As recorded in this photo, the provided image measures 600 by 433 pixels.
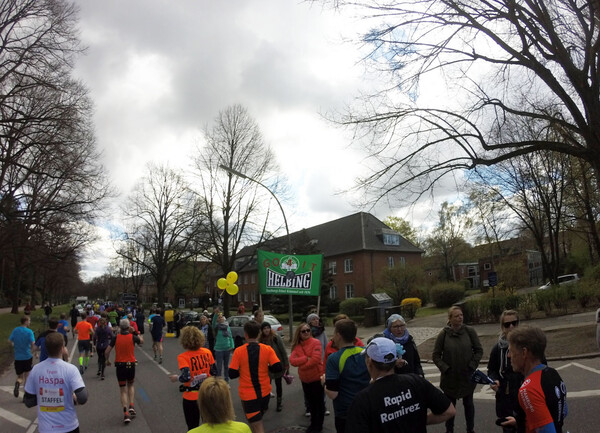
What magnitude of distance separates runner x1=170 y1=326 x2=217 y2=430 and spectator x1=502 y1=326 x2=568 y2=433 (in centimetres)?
343

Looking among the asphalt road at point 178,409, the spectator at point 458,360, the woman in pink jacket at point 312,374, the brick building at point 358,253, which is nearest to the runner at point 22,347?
the asphalt road at point 178,409

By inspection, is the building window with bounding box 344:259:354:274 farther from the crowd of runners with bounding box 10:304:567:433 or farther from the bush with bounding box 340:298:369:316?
the crowd of runners with bounding box 10:304:567:433

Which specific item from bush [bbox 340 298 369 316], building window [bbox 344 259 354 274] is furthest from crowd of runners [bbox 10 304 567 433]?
building window [bbox 344 259 354 274]

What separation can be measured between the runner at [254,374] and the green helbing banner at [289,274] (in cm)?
1012

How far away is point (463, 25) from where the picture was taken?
34.1 feet

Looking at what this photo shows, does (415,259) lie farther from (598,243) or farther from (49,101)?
(49,101)

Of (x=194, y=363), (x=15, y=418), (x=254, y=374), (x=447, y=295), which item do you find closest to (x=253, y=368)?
(x=254, y=374)

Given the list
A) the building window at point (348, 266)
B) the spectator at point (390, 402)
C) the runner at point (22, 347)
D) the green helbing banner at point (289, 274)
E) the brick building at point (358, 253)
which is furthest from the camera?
the building window at point (348, 266)

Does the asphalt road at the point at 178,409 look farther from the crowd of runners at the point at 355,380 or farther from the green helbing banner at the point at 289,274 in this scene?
the green helbing banner at the point at 289,274

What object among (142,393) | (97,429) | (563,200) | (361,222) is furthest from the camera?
(361,222)

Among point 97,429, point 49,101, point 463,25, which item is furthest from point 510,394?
point 49,101

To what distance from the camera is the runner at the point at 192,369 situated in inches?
205

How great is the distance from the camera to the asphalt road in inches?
257

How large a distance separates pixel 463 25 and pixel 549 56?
2198 mm
